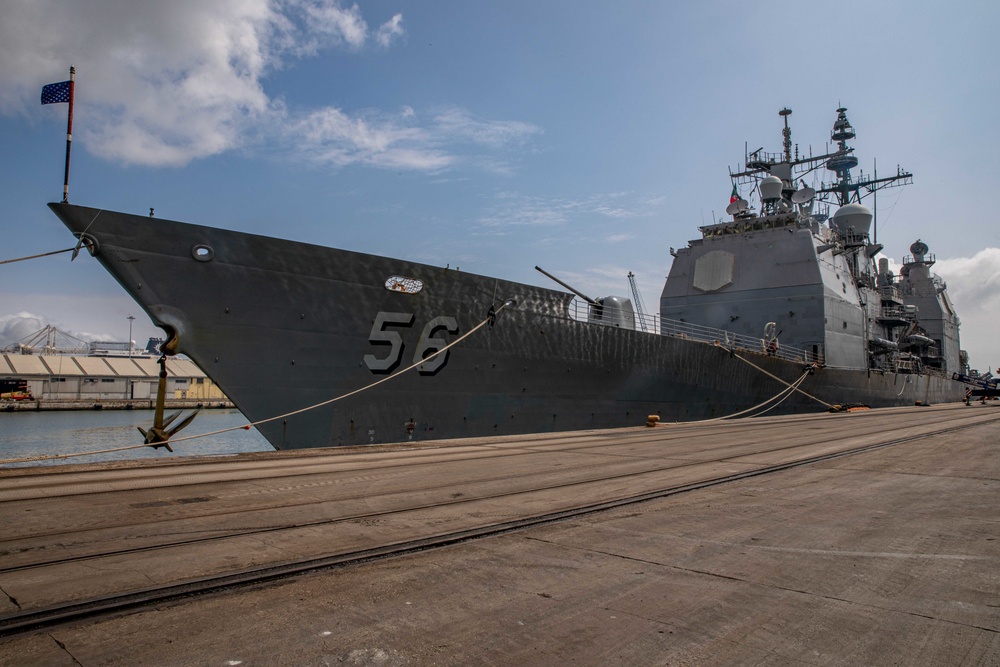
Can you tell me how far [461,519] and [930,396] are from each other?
3543 cm

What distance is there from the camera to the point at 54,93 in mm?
7355

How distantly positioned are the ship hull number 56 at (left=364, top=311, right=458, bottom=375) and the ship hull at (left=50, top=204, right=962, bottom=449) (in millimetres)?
22

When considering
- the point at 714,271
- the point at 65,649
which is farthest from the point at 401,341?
the point at 714,271

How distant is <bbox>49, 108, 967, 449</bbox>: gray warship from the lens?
8.45 m

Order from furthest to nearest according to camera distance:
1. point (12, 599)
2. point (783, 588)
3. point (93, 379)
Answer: point (93, 379)
point (783, 588)
point (12, 599)

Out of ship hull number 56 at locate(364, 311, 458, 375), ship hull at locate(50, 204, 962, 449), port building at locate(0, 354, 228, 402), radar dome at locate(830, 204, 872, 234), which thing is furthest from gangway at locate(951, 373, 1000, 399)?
port building at locate(0, 354, 228, 402)

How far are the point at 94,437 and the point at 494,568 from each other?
23.0 m

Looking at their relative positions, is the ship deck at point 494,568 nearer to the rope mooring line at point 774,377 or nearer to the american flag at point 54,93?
the american flag at point 54,93

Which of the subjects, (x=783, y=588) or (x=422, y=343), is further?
(x=422, y=343)

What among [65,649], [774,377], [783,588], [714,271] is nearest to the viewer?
[65,649]

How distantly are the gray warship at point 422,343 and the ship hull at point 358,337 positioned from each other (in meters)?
0.02

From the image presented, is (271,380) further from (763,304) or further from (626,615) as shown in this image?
(763,304)

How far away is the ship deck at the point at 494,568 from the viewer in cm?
231

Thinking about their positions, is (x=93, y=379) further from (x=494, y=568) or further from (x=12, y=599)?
(x=494, y=568)
